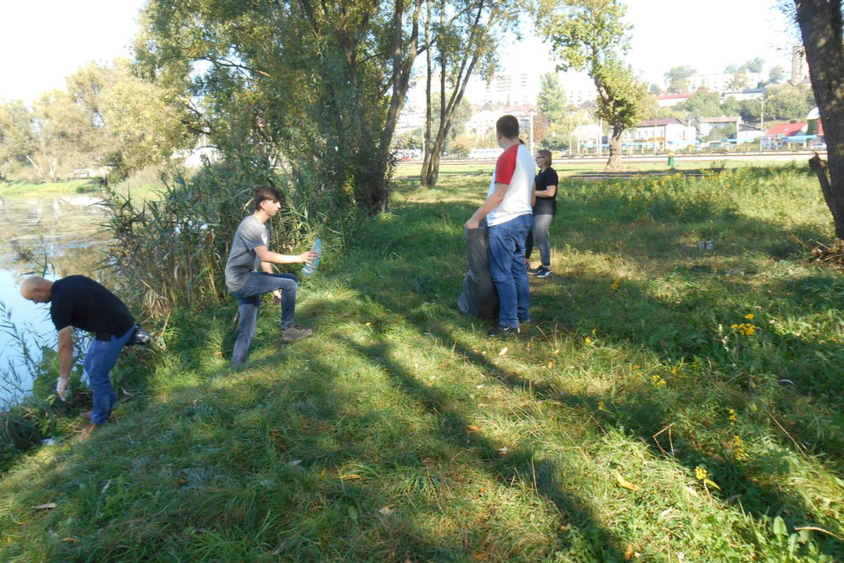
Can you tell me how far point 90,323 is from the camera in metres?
4.90

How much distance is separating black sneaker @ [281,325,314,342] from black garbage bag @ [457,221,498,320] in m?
1.74

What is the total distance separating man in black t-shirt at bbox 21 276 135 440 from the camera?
15.4 feet

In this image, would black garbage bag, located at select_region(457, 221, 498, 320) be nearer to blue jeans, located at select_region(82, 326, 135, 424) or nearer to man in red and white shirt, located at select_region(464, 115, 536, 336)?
man in red and white shirt, located at select_region(464, 115, 536, 336)

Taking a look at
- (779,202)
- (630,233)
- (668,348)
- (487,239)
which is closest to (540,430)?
(668,348)

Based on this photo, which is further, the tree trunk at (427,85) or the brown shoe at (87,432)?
the tree trunk at (427,85)

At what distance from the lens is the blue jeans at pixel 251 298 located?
5.52 m

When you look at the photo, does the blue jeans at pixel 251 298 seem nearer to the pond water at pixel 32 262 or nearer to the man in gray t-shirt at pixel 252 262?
the man in gray t-shirt at pixel 252 262

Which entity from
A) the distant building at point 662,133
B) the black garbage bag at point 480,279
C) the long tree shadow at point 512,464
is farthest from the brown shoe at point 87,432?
the distant building at point 662,133

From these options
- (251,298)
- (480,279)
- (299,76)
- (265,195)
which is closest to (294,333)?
(251,298)

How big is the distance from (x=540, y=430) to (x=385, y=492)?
1106mm

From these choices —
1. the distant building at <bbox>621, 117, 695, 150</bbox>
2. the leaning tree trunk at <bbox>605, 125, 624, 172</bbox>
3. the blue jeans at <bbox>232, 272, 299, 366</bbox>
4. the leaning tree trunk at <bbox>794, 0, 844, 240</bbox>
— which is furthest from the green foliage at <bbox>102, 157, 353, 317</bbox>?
the distant building at <bbox>621, 117, 695, 150</bbox>

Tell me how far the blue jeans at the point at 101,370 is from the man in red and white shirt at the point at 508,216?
3.40 metres

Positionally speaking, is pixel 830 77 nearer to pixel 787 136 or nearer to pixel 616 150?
pixel 616 150

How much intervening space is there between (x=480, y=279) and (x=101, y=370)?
355 cm
